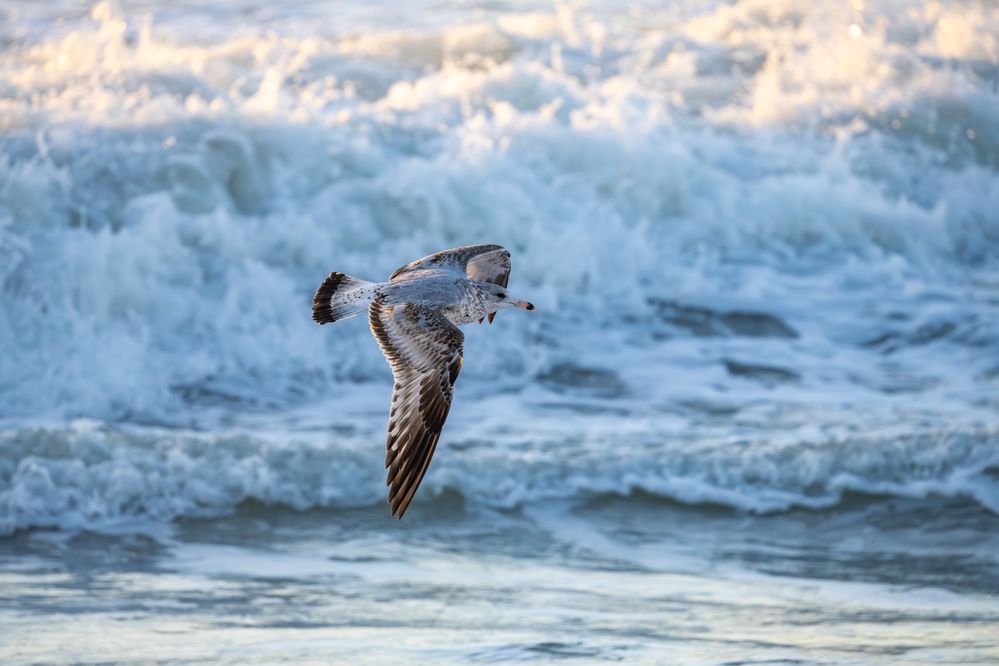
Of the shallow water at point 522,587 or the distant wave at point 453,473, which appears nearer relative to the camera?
the shallow water at point 522,587

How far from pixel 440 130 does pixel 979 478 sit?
6506mm

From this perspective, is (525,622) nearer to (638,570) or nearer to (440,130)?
(638,570)

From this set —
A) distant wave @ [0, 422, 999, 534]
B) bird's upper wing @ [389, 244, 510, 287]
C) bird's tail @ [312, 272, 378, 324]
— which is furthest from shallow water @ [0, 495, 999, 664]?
bird's upper wing @ [389, 244, 510, 287]

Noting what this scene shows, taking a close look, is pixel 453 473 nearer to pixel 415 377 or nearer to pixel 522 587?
pixel 522 587

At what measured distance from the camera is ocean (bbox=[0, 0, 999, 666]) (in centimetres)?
650

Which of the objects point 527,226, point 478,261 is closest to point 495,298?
point 478,261

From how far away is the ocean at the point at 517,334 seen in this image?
21.3 ft

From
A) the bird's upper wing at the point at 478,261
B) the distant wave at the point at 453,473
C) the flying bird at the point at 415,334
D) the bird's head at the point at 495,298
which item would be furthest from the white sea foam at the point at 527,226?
the flying bird at the point at 415,334

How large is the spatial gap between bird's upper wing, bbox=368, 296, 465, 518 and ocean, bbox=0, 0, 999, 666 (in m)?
0.85

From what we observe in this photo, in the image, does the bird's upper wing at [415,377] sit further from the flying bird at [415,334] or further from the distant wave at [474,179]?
the distant wave at [474,179]

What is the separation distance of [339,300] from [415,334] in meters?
0.43

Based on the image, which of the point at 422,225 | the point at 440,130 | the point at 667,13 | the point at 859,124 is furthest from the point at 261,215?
the point at 667,13

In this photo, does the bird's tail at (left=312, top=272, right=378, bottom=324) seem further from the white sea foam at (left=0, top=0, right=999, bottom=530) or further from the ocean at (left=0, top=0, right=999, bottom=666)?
the white sea foam at (left=0, top=0, right=999, bottom=530)

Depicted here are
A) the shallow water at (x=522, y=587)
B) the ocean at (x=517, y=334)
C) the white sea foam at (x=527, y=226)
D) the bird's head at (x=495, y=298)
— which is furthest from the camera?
the white sea foam at (x=527, y=226)
